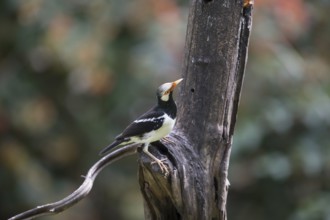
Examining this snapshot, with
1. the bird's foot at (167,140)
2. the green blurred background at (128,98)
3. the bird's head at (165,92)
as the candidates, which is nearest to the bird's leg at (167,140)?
the bird's foot at (167,140)

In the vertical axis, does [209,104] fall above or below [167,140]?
above

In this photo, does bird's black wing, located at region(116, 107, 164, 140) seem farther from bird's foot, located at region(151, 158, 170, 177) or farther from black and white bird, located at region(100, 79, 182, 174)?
bird's foot, located at region(151, 158, 170, 177)

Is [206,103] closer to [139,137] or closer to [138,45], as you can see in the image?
[139,137]

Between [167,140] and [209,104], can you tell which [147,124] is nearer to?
[167,140]

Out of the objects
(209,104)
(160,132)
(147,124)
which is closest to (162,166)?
(160,132)

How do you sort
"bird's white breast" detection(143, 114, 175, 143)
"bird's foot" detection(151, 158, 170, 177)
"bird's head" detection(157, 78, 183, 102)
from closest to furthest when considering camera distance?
1. "bird's foot" detection(151, 158, 170, 177)
2. "bird's white breast" detection(143, 114, 175, 143)
3. "bird's head" detection(157, 78, 183, 102)

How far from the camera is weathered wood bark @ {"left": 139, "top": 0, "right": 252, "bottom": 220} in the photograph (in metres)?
3.78

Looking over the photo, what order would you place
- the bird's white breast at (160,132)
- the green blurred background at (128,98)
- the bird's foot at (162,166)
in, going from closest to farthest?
the bird's foot at (162,166), the bird's white breast at (160,132), the green blurred background at (128,98)

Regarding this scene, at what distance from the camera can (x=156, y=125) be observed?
374 centimetres

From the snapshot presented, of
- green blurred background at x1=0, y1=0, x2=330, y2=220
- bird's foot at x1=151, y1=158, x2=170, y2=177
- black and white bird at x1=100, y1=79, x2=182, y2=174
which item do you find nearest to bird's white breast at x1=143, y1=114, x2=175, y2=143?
black and white bird at x1=100, y1=79, x2=182, y2=174

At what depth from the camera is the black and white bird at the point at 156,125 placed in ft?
12.2

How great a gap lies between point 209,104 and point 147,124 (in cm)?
29

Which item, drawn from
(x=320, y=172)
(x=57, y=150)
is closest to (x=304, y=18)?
(x=320, y=172)

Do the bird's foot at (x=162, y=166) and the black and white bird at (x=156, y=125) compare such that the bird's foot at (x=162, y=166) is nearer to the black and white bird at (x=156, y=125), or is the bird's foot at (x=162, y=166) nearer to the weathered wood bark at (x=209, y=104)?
the black and white bird at (x=156, y=125)
